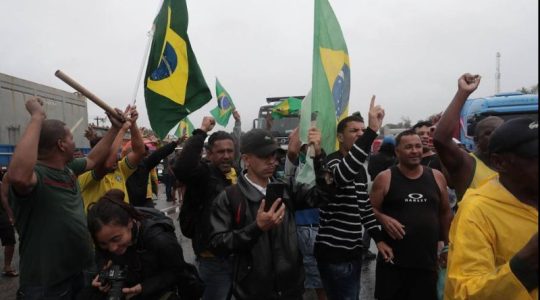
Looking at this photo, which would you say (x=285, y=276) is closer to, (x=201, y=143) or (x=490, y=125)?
(x=201, y=143)

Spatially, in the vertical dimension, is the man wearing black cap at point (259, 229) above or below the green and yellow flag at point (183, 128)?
below

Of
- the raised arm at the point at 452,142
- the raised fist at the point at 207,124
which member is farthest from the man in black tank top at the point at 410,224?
the raised fist at the point at 207,124

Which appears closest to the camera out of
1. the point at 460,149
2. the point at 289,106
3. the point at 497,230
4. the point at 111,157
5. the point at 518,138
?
the point at 518,138

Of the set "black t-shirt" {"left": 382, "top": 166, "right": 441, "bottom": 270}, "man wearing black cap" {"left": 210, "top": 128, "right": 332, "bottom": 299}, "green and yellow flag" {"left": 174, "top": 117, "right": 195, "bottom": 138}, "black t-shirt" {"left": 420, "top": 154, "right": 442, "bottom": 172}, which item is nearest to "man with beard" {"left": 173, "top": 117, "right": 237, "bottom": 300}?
"man wearing black cap" {"left": 210, "top": 128, "right": 332, "bottom": 299}

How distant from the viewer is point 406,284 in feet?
10.0

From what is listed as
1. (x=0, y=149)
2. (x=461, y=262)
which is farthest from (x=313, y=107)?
(x=0, y=149)

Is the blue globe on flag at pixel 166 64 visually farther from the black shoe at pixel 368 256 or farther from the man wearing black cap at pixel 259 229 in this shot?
the black shoe at pixel 368 256

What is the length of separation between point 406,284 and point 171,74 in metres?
2.55

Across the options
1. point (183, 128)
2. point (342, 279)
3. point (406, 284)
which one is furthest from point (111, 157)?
point (183, 128)

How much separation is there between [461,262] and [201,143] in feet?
Result: 6.77

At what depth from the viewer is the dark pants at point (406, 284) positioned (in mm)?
3014

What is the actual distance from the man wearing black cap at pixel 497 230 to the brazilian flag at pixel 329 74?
56.9 inches

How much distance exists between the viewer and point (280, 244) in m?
2.34

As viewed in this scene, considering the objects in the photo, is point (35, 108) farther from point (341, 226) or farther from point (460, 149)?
point (460, 149)
